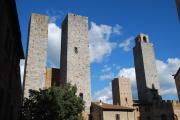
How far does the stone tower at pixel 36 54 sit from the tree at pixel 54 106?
26.9ft

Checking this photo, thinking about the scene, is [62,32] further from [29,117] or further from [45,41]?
[29,117]

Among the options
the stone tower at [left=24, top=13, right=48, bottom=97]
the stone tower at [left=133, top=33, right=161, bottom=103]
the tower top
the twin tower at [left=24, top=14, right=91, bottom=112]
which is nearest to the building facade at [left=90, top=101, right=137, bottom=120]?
the twin tower at [left=24, top=14, right=91, bottom=112]

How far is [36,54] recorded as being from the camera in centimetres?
3584

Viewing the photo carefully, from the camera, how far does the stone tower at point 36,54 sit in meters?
34.0

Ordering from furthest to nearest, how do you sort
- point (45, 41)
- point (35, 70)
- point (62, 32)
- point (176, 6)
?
point (62, 32) → point (45, 41) → point (35, 70) → point (176, 6)

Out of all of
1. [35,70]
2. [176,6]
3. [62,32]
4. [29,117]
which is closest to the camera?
[176,6]

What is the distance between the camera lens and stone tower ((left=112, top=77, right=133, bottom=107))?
4093 cm

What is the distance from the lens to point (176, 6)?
2111 cm

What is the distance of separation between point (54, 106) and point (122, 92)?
64.1ft

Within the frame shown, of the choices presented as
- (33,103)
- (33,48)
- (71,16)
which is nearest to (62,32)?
(71,16)

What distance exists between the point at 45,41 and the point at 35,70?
15.1ft

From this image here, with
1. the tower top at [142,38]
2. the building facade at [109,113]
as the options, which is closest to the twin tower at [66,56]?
the building facade at [109,113]

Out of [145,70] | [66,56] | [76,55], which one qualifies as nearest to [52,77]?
[66,56]

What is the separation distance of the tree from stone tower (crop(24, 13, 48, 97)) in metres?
8.21
